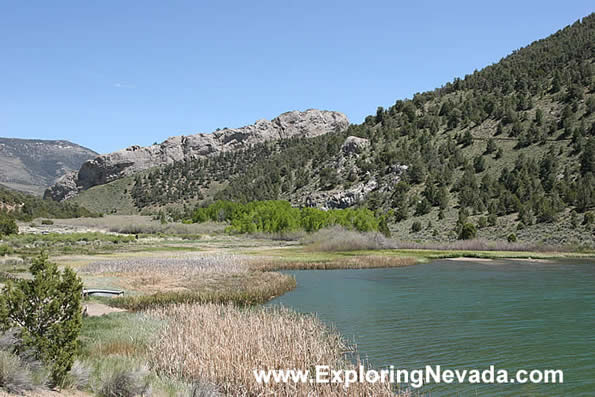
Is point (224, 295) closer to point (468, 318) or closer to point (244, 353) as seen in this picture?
point (468, 318)

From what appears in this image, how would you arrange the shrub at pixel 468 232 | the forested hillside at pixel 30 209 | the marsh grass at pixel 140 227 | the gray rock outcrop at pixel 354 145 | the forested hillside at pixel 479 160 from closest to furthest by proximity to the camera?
the shrub at pixel 468 232
the forested hillside at pixel 479 160
the marsh grass at pixel 140 227
the forested hillside at pixel 30 209
the gray rock outcrop at pixel 354 145

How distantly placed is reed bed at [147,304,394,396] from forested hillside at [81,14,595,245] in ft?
204

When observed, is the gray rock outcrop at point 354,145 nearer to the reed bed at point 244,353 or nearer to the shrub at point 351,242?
the shrub at point 351,242

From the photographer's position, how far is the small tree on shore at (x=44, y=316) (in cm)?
1076

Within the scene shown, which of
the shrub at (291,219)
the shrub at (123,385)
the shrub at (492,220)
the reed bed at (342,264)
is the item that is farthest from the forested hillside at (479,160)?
the shrub at (123,385)

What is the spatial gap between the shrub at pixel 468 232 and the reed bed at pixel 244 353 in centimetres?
5972

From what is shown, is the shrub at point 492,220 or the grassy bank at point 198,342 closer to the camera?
the grassy bank at point 198,342

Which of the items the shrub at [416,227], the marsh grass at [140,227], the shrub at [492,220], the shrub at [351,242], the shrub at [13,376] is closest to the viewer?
the shrub at [13,376]

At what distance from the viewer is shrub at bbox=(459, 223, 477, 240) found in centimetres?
7281

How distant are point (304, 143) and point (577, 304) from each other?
154 m

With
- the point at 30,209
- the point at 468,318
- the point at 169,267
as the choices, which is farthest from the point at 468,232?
the point at 30,209

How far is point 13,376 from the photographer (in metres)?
9.39

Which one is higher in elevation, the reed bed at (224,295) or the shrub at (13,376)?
the shrub at (13,376)

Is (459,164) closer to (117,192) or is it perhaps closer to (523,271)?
(523,271)
